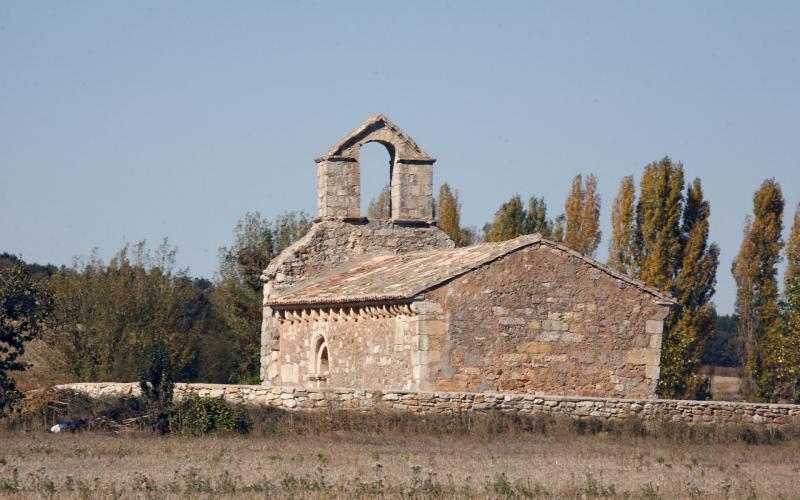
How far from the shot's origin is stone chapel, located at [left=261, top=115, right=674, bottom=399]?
895 inches

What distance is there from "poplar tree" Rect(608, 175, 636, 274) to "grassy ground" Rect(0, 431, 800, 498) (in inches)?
683

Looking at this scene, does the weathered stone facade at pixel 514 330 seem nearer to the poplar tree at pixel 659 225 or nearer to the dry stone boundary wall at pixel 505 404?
the dry stone boundary wall at pixel 505 404

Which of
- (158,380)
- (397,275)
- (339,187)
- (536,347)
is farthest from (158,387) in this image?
(339,187)

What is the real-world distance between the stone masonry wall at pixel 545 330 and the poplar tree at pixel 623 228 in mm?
13472

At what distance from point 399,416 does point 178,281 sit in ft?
80.7

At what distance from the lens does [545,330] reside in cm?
2342

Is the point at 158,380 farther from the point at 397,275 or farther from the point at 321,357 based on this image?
the point at 321,357

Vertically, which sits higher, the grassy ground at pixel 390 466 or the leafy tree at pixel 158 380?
the leafy tree at pixel 158 380

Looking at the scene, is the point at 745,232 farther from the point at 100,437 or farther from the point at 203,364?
the point at 100,437

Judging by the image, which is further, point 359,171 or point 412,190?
point 412,190

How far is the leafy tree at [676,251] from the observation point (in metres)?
36.4

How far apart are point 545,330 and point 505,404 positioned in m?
3.01

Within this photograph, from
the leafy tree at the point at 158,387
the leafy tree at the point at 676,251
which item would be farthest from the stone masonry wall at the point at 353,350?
the leafy tree at the point at 676,251

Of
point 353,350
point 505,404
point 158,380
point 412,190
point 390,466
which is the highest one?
point 412,190
